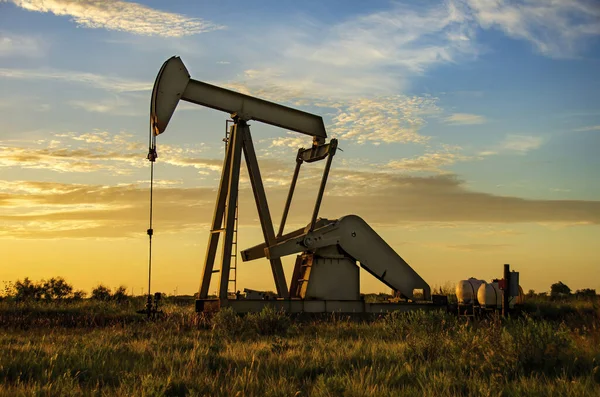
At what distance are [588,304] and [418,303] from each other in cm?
724

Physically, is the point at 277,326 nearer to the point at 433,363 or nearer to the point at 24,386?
the point at 433,363

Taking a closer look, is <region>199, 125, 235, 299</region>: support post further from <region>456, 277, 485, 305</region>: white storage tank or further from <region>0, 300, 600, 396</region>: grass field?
<region>456, 277, 485, 305</region>: white storage tank

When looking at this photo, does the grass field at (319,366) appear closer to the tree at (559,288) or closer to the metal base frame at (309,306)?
the metal base frame at (309,306)

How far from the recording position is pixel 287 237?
637 inches

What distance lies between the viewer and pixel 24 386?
6.73 metres

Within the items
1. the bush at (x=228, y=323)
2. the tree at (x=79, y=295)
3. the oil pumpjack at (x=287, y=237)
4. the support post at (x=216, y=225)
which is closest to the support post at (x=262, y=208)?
the oil pumpjack at (x=287, y=237)

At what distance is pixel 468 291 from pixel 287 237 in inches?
191

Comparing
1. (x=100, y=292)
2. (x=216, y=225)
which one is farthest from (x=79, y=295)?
(x=216, y=225)

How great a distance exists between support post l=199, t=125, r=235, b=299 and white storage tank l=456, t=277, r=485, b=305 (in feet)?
20.9

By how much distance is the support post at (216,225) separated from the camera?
592 inches

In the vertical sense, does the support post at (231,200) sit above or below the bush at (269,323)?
above

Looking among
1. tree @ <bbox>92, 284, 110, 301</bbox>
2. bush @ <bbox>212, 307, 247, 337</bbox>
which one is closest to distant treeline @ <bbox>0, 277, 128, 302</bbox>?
tree @ <bbox>92, 284, 110, 301</bbox>

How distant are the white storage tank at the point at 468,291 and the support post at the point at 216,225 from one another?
637 cm

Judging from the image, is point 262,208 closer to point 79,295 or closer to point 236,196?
point 236,196
